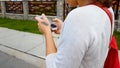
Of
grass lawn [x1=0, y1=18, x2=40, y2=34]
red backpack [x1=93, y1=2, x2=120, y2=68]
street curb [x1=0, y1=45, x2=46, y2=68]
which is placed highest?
red backpack [x1=93, y1=2, x2=120, y2=68]

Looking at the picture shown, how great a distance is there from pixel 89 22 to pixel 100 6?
186 mm

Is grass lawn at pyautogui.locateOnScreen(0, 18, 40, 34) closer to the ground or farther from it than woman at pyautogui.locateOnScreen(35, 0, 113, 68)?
closer to the ground

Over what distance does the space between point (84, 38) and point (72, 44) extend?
78mm

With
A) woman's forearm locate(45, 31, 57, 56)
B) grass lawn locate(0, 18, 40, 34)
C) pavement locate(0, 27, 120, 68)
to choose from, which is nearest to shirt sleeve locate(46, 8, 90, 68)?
woman's forearm locate(45, 31, 57, 56)

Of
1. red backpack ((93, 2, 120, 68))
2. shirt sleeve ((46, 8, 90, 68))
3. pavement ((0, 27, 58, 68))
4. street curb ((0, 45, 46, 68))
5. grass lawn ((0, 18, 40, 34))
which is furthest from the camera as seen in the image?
grass lawn ((0, 18, 40, 34))

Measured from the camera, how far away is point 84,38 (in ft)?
3.54

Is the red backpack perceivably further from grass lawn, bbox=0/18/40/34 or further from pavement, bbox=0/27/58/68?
grass lawn, bbox=0/18/40/34

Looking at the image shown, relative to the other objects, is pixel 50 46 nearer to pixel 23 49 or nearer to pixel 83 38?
pixel 83 38

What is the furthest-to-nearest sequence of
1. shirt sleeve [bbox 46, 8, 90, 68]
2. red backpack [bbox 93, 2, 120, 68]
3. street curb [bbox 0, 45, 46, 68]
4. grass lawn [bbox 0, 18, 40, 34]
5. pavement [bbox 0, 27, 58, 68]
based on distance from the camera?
grass lawn [bbox 0, 18, 40, 34]
pavement [bbox 0, 27, 58, 68]
street curb [bbox 0, 45, 46, 68]
red backpack [bbox 93, 2, 120, 68]
shirt sleeve [bbox 46, 8, 90, 68]

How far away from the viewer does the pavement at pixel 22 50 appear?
5418 mm

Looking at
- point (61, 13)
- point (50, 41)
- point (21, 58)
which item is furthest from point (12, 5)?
point (50, 41)

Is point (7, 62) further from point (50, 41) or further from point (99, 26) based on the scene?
point (99, 26)

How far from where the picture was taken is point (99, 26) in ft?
3.71

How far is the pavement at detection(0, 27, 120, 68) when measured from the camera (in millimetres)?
5418
